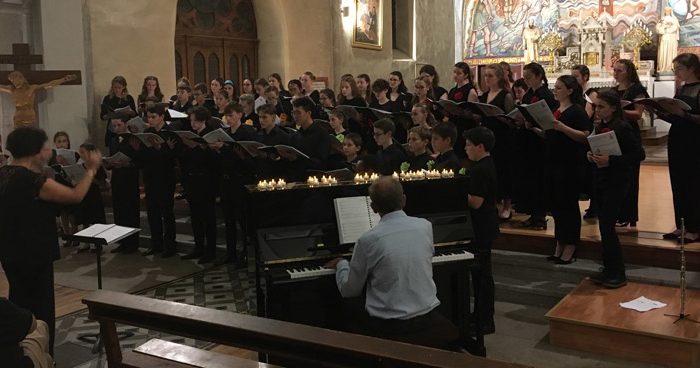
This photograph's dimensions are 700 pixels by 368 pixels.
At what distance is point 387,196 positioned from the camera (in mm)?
3396

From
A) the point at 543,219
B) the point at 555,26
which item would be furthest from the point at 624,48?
the point at 543,219

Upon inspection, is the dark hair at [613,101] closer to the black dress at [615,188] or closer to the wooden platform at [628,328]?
the black dress at [615,188]

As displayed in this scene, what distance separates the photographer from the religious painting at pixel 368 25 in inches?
557

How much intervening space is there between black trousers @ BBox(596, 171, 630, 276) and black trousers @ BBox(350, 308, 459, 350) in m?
2.05

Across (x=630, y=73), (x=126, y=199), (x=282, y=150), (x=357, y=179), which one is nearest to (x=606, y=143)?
(x=630, y=73)

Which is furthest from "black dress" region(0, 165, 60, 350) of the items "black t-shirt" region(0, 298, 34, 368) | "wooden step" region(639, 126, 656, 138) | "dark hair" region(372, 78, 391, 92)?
"wooden step" region(639, 126, 656, 138)

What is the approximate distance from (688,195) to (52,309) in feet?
15.6

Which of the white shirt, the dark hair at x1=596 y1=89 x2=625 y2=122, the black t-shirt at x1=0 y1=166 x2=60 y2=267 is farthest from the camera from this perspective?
the dark hair at x1=596 y1=89 x2=625 y2=122

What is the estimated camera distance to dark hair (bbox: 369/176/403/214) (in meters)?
3.40

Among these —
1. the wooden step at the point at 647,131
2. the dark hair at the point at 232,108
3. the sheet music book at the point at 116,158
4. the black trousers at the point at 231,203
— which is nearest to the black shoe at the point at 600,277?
the black trousers at the point at 231,203

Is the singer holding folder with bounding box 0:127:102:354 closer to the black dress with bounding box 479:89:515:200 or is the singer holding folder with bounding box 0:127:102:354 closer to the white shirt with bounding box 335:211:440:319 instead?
the white shirt with bounding box 335:211:440:319

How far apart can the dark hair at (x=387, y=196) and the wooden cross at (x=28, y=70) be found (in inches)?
274

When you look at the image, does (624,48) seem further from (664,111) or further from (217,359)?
(217,359)

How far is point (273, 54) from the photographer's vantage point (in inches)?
524
